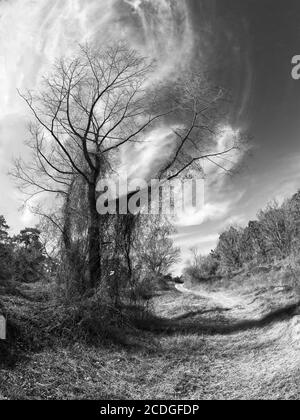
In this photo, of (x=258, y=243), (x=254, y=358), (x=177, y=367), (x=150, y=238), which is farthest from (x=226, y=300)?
(x=258, y=243)

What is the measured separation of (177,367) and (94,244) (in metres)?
5.12

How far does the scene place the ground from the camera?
5992 mm

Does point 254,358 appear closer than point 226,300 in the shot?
Yes

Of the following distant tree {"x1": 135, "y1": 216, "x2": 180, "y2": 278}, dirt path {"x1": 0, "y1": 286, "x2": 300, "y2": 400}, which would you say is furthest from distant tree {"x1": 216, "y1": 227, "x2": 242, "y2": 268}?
dirt path {"x1": 0, "y1": 286, "x2": 300, "y2": 400}

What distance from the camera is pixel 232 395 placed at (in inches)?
242

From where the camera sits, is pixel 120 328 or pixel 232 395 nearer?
pixel 232 395

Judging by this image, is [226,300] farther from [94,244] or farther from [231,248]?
[231,248]

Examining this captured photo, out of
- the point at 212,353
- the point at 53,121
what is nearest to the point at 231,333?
the point at 212,353

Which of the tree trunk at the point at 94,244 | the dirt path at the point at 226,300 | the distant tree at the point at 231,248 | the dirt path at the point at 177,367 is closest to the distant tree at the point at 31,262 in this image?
the tree trunk at the point at 94,244

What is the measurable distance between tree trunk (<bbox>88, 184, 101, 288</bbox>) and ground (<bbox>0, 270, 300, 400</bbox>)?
2.22m

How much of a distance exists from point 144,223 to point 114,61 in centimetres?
550

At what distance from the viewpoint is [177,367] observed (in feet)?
25.5

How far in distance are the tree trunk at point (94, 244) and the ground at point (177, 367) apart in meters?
2.22
